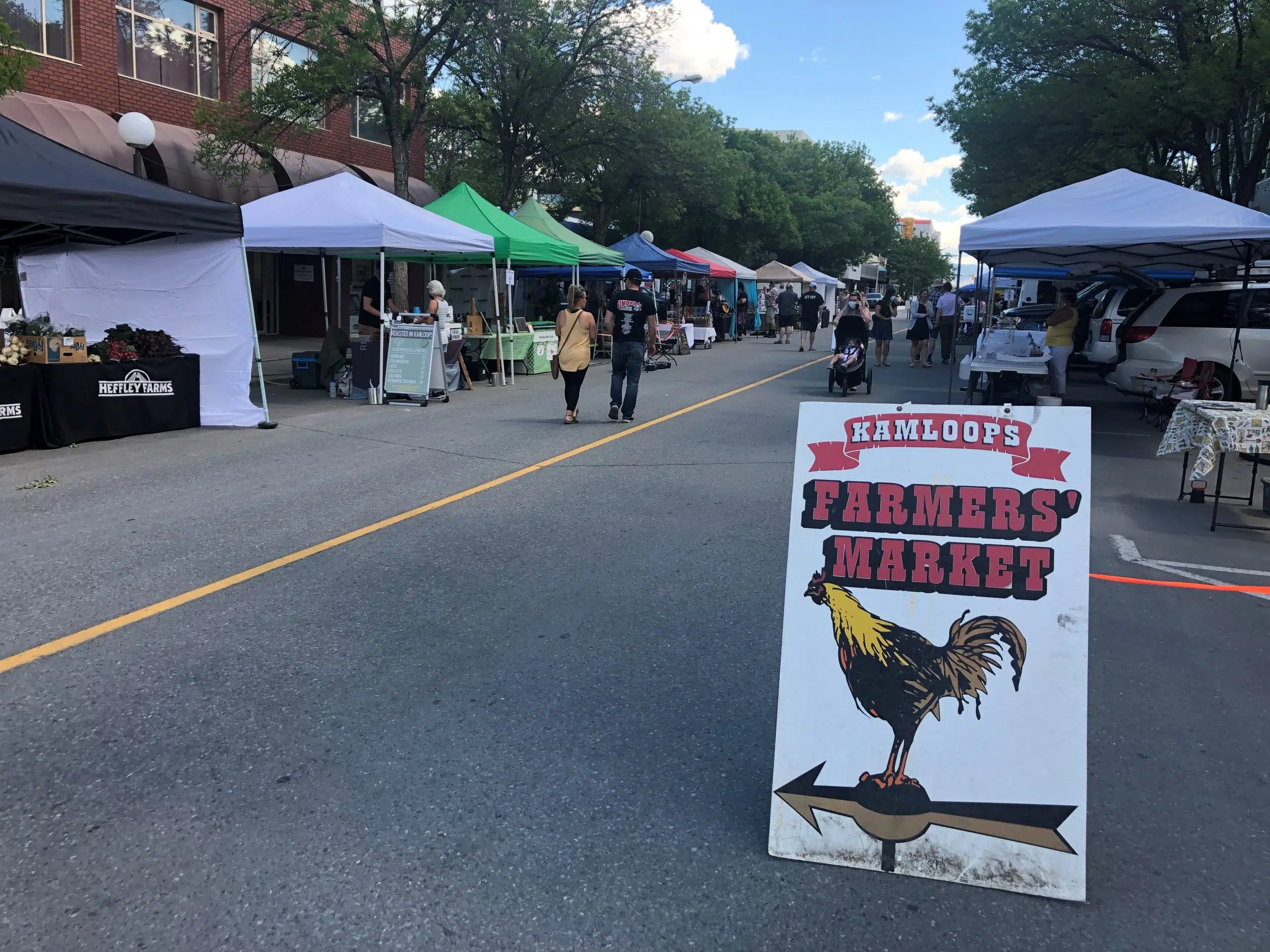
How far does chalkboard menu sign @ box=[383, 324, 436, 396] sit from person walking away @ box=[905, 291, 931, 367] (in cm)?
1304

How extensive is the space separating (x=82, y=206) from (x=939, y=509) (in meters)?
9.52

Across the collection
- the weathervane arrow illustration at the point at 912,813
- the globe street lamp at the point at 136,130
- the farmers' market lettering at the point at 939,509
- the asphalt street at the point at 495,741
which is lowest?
the asphalt street at the point at 495,741

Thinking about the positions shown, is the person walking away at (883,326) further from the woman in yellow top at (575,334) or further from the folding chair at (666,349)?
the woman in yellow top at (575,334)

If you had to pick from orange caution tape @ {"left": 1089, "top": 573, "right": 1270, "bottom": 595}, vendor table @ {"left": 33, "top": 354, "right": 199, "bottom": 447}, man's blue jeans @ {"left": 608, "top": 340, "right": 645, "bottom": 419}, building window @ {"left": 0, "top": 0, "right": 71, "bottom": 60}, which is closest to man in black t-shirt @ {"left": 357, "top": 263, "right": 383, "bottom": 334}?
vendor table @ {"left": 33, "top": 354, "right": 199, "bottom": 447}

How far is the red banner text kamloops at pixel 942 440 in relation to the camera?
2961 millimetres

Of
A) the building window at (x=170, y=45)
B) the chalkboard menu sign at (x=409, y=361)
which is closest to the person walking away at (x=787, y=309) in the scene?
the building window at (x=170, y=45)

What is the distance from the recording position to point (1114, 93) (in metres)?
22.2

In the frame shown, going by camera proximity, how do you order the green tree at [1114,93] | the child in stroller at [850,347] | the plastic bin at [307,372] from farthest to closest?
the green tree at [1114,93], the plastic bin at [307,372], the child in stroller at [850,347]

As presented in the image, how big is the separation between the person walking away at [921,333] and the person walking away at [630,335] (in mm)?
12463

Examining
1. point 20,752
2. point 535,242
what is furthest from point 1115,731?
point 535,242

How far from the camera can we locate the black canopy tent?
30.3 feet

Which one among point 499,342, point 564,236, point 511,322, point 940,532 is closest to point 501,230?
point 511,322

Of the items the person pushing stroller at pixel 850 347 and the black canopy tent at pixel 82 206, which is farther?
the person pushing stroller at pixel 850 347

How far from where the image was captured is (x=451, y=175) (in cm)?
3175
